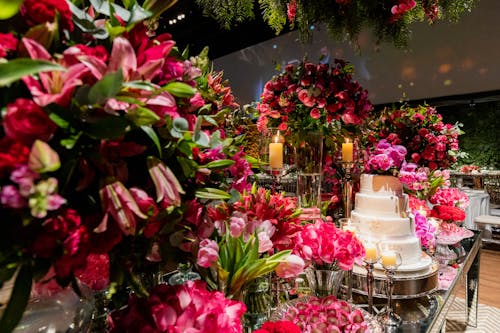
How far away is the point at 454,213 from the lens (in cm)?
207

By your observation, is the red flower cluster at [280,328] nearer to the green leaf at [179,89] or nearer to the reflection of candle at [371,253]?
the green leaf at [179,89]

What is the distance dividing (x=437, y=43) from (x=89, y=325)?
20.8ft

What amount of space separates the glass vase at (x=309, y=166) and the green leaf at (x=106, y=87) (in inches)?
45.4

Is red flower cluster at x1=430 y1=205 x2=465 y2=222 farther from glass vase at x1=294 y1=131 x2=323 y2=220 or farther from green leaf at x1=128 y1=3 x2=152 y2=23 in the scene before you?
green leaf at x1=128 y1=3 x2=152 y2=23

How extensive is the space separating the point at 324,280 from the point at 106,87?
2.72 feet

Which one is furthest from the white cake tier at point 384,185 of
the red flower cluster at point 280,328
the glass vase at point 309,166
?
the red flower cluster at point 280,328

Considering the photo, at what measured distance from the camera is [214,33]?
7164 millimetres

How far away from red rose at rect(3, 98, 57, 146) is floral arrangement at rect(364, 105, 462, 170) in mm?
2458

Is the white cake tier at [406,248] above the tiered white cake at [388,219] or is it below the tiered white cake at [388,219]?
below

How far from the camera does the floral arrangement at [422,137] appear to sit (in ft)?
8.52

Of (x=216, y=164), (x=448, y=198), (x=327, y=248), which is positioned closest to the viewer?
(x=216, y=164)

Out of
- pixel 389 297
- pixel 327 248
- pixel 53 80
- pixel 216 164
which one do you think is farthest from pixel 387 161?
pixel 53 80

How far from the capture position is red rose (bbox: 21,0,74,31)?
42 centimetres

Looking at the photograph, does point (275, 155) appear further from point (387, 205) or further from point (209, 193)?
point (209, 193)
